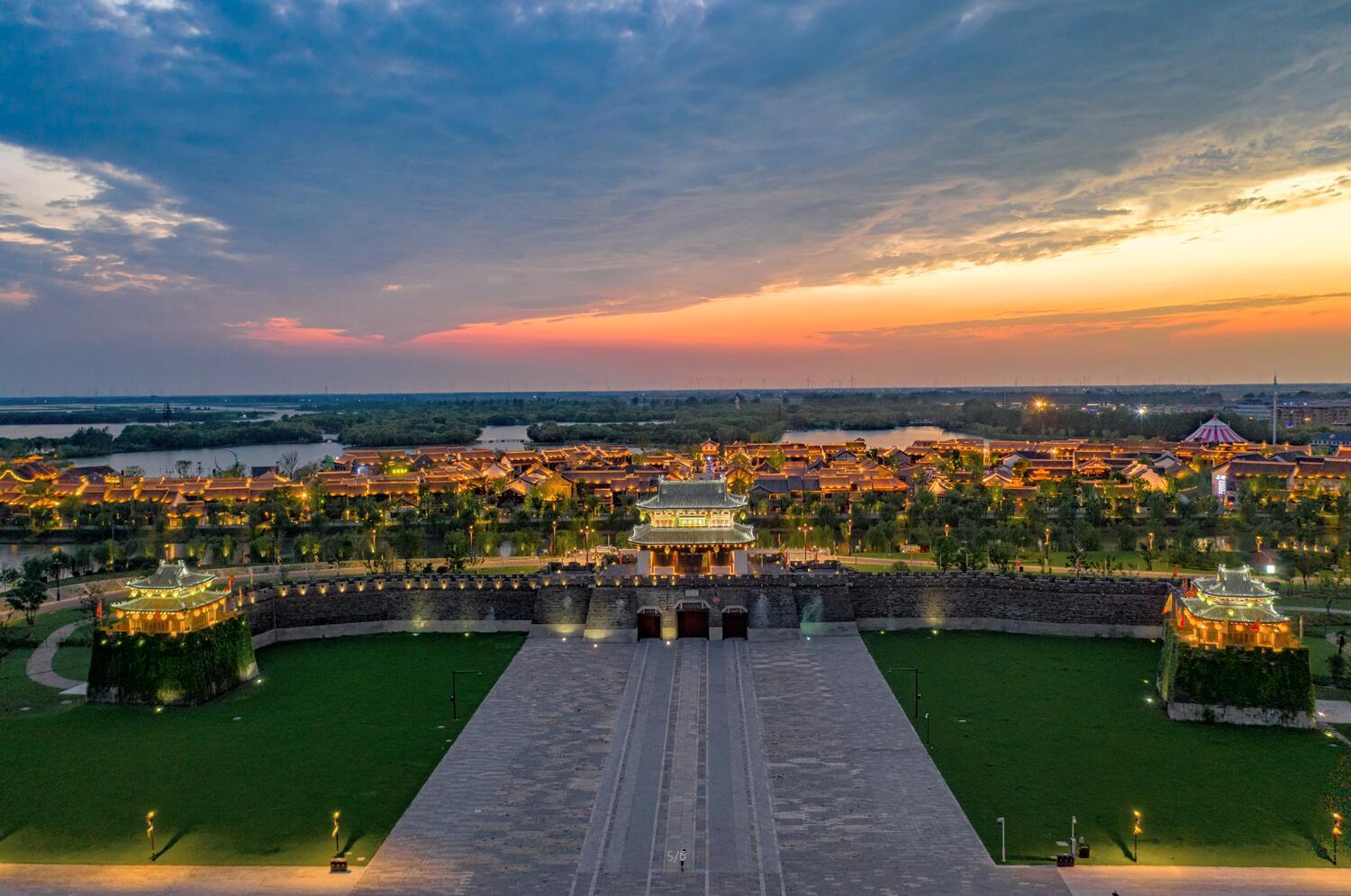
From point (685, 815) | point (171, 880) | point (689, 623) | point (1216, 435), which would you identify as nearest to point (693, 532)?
point (689, 623)

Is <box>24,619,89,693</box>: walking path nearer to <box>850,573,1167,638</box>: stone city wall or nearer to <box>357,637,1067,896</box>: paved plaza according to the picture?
<box>357,637,1067,896</box>: paved plaza

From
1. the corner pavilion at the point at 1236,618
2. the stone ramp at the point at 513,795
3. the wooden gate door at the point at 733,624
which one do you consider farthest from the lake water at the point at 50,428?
the corner pavilion at the point at 1236,618

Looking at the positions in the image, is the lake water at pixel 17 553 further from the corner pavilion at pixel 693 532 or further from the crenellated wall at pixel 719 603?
the corner pavilion at pixel 693 532

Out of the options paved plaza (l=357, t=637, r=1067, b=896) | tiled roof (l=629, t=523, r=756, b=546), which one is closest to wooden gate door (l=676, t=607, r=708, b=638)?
paved plaza (l=357, t=637, r=1067, b=896)

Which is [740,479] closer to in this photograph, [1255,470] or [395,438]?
[1255,470]

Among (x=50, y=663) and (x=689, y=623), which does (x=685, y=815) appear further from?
(x=50, y=663)
